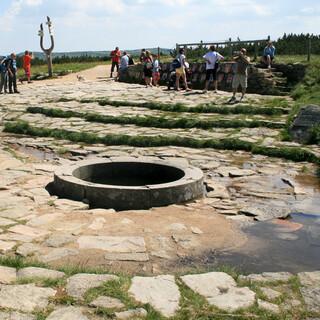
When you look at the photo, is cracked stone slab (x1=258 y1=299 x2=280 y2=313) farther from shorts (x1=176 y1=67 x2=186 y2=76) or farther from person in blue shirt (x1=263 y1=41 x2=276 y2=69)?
person in blue shirt (x1=263 y1=41 x2=276 y2=69)

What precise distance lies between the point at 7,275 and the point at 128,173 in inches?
150

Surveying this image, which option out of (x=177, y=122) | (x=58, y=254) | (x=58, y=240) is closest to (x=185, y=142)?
(x=177, y=122)

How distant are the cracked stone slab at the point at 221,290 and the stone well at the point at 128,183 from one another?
7.53 ft

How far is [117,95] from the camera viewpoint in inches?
689

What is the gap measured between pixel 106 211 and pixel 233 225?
1514 mm

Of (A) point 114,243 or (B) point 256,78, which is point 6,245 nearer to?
(A) point 114,243

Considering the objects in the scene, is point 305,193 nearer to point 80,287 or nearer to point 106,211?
point 106,211

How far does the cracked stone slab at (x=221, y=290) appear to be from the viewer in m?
3.53

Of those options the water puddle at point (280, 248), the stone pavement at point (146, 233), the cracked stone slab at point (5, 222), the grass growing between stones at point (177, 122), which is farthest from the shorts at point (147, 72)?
the cracked stone slab at point (5, 222)

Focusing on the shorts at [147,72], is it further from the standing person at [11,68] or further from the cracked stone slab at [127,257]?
the cracked stone slab at [127,257]

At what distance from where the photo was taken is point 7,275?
12.7 ft

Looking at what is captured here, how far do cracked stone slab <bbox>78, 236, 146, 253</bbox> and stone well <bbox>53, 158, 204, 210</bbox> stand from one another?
111cm

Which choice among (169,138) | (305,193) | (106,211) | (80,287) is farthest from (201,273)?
(169,138)

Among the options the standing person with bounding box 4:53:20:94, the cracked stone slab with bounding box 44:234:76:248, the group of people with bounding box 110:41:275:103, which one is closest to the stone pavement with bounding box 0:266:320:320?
the cracked stone slab with bounding box 44:234:76:248
